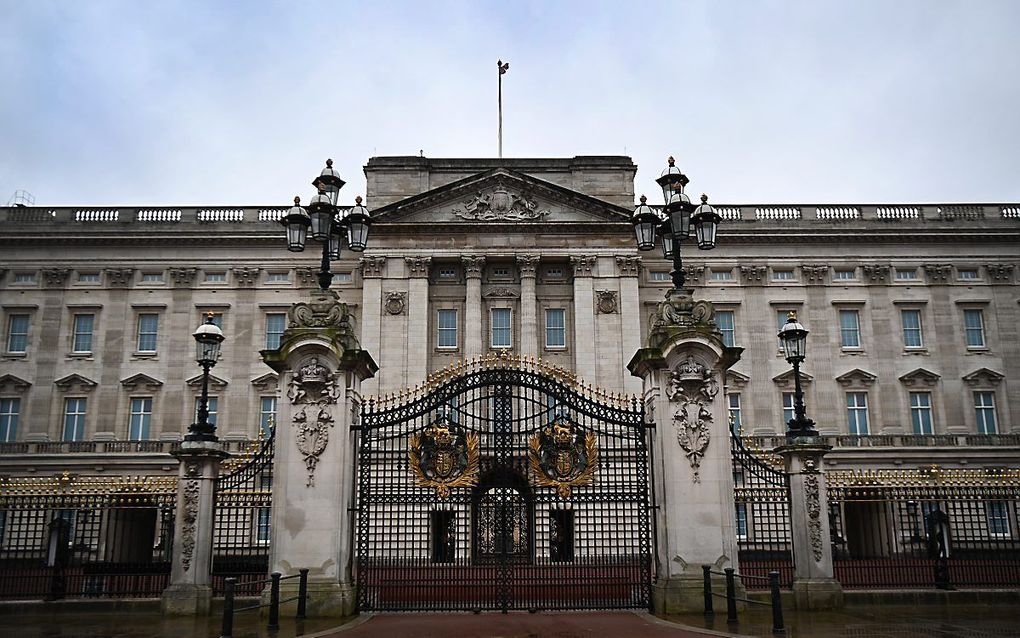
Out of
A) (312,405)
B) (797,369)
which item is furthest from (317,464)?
(797,369)

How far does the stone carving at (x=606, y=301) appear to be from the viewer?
4419 centimetres

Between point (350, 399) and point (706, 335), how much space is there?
22.5ft

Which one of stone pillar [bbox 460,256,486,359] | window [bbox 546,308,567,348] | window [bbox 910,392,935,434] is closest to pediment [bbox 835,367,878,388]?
window [bbox 910,392,935,434]

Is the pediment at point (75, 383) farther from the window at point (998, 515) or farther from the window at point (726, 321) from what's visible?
the window at point (998, 515)

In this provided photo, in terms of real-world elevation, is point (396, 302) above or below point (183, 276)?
below

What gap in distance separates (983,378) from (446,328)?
2915 cm

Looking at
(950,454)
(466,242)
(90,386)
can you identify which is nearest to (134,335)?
(90,386)

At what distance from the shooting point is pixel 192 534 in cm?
1622

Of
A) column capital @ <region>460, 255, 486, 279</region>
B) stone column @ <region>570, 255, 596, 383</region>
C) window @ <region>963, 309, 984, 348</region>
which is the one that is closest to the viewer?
stone column @ <region>570, 255, 596, 383</region>

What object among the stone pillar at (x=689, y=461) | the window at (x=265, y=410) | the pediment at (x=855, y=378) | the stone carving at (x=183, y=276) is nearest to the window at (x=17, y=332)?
the stone carving at (x=183, y=276)

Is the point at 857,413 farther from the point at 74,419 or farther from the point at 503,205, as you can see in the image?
the point at 74,419

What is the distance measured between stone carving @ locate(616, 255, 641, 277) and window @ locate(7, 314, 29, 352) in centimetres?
3251

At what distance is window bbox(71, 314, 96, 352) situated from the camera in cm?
4631

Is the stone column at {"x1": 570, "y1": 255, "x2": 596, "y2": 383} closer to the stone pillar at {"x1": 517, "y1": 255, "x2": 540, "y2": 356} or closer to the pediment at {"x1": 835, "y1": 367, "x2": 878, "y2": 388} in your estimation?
the stone pillar at {"x1": 517, "y1": 255, "x2": 540, "y2": 356}
